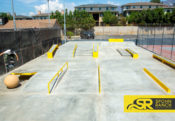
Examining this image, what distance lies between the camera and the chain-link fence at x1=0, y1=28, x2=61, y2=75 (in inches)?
553

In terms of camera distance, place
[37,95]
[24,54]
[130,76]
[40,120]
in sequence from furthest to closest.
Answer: [24,54] → [130,76] → [37,95] → [40,120]

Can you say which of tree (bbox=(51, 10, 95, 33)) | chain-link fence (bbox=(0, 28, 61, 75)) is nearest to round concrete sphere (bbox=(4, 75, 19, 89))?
chain-link fence (bbox=(0, 28, 61, 75))

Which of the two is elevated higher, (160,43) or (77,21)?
(77,21)

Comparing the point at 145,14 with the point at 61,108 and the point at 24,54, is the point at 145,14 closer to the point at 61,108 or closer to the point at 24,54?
the point at 24,54

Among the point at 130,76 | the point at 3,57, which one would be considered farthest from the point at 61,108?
the point at 3,57

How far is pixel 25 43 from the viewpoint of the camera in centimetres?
1808

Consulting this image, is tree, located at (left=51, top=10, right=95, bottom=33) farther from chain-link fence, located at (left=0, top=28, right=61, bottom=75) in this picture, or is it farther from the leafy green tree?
chain-link fence, located at (left=0, top=28, right=61, bottom=75)

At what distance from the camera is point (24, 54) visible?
58.6 ft

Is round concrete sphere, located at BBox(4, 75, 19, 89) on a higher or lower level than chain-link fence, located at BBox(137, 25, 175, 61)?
lower

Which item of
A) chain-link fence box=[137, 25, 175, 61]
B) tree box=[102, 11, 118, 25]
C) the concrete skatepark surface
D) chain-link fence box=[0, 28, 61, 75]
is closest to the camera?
the concrete skatepark surface

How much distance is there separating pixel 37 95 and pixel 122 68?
9078 mm

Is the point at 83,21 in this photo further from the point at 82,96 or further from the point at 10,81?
the point at 82,96

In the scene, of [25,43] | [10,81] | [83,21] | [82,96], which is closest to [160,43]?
[25,43]

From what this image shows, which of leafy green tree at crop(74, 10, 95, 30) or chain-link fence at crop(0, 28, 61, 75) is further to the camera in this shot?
leafy green tree at crop(74, 10, 95, 30)
